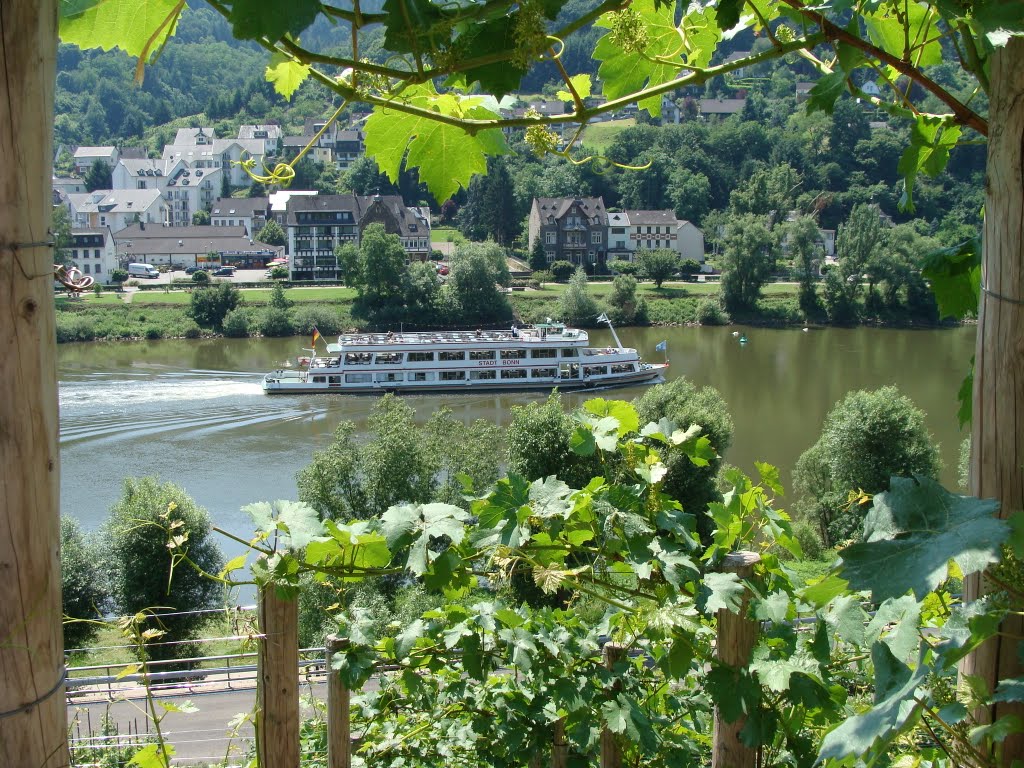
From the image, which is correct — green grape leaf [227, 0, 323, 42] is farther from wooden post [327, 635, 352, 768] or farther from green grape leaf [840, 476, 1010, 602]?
wooden post [327, 635, 352, 768]

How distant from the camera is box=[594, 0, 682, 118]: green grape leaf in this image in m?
0.96

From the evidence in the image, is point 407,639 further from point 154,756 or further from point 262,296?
point 262,296

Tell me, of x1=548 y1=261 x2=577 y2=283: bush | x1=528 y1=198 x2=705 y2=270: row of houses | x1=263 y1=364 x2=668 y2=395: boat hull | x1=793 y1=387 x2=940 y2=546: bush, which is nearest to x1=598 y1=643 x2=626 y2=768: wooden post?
x1=793 y1=387 x2=940 y2=546: bush

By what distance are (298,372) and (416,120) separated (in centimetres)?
1719

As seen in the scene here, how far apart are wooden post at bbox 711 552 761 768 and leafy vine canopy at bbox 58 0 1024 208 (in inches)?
16.2

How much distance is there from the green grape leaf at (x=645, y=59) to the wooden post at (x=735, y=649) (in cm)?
46

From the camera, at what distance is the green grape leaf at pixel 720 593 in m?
0.92

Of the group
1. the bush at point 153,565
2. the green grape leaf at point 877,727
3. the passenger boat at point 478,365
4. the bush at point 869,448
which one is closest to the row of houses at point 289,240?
the passenger boat at point 478,365

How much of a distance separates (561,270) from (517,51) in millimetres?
30296

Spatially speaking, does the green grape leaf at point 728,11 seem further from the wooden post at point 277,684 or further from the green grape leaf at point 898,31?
the wooden post at point 277,684

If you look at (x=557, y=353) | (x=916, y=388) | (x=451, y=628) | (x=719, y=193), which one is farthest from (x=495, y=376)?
(x=719, y=193)

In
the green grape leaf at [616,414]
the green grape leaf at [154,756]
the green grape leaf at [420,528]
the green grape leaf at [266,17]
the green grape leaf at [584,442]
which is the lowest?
the green grape leaf at [154,756]

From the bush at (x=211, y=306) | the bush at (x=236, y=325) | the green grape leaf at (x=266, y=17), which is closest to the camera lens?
the green grape leaf at (x=266, y=17)

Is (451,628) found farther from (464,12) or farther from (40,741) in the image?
(464,12)
